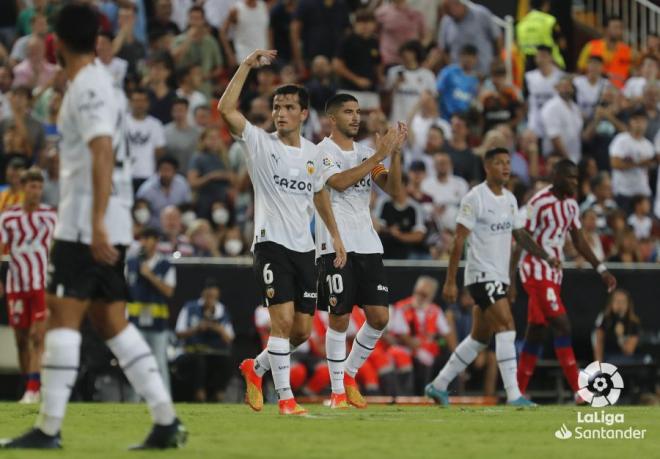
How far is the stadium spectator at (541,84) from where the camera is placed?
24.1 m

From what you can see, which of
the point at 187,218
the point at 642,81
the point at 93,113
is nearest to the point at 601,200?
the point at 642,81

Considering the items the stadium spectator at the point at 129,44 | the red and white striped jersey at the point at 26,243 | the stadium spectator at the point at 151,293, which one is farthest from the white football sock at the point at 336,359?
the stadium spectator at the point at 129,44

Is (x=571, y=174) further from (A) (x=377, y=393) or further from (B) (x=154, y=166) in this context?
(B) (x=154, y=166)

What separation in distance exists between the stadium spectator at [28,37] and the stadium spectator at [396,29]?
564cm

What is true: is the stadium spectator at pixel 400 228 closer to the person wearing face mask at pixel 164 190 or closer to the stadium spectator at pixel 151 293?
the person wearing face mask at pixel 164 190

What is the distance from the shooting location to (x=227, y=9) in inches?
A: 968

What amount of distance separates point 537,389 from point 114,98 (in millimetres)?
12554

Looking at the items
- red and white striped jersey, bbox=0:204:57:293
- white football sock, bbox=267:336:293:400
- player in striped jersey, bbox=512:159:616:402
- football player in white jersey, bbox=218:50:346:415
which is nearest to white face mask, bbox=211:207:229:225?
red and white striped jersey, bbox=0:204:57:293

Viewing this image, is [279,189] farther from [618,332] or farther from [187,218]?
[618,332]

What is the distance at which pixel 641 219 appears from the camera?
21984 mm

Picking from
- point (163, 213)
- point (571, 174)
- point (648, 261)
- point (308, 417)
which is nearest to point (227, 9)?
point (163, 213)

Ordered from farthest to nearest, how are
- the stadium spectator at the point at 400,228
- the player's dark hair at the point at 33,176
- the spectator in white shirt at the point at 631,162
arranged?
the spectator in white shirt at the point at 631,162, the stadium spectator at the point at 400,228, the player's dark hair at the point at 33,176

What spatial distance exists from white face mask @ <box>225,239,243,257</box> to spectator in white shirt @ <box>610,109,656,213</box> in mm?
6336

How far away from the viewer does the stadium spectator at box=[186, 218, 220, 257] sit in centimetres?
1952
